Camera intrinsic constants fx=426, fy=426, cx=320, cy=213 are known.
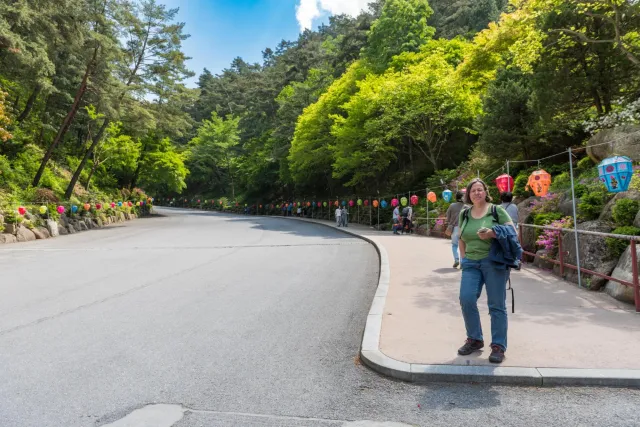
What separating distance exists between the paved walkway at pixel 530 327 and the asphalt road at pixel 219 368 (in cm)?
39

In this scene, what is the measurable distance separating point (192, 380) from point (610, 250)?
6882mm

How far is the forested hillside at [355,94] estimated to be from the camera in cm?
1368

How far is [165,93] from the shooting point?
31.8 m

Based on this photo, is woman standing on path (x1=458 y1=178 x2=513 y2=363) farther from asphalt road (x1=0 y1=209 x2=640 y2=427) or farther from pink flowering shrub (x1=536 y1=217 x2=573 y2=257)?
pink flowering shrub (x1=536 y1=217 x2=573 y2=257)

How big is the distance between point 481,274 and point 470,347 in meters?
0.72

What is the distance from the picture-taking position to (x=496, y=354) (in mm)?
3908

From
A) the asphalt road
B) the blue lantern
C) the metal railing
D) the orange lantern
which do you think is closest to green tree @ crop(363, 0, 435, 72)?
the orange lantern

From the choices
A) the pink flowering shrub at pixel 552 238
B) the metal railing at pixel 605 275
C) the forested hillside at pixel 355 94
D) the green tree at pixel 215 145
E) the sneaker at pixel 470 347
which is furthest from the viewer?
the green tree at pixel 215 145

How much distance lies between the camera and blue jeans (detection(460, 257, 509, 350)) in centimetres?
396

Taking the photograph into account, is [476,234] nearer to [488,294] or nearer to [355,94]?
[488,294]

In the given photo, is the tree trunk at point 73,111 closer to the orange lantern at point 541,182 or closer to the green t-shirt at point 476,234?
the orange lantern at point 541,182

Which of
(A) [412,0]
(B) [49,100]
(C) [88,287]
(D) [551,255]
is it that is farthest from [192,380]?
(A) [412,0]

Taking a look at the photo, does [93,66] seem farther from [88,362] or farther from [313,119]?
[88,362]

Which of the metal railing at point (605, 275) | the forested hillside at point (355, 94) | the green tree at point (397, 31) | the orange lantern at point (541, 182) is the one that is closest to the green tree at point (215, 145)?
the forested hillside at point (355, 94)
